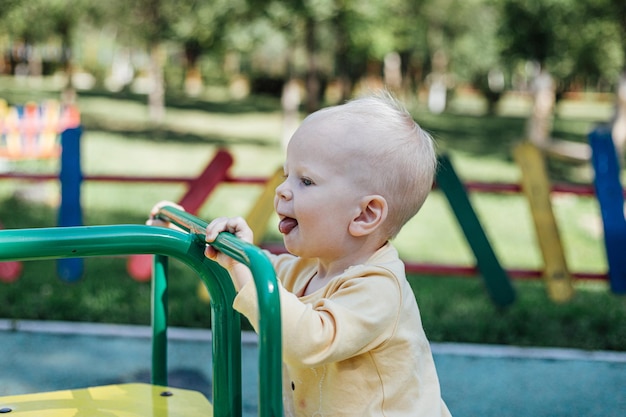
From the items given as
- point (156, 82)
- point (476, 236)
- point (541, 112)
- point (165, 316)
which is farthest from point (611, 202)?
point (156, 82)

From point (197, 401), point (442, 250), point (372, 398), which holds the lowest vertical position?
point (442, 250)

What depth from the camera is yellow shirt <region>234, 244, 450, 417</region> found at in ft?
5.52

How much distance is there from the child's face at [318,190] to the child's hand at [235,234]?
0.11 metres

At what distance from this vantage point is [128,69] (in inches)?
1789

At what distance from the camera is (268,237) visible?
7770 millimetres

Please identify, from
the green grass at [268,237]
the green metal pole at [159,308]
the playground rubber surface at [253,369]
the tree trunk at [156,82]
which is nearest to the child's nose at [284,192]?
the green metal pole at [159,308]

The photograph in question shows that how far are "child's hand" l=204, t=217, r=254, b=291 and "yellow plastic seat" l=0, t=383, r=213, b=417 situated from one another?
52 cm

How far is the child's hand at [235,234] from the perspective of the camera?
1.76 m

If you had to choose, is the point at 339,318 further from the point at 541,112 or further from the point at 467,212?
the point at 541,112

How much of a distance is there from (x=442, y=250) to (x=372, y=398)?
600 centimetres

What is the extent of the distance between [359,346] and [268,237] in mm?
6067

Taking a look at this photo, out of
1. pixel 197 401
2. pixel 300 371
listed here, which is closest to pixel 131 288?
pixel 197 401

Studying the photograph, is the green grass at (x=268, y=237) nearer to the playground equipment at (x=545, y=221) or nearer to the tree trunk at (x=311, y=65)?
the playground equipment at (x=545, y=221)

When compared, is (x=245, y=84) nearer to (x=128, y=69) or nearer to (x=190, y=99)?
(x=190, y=99)
